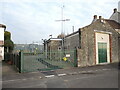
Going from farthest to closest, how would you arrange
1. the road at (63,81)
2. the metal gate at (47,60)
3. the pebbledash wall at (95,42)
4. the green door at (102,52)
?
1. the green door at (102,52)
2. the pebbledash wall at (95,42)
3. the metal gate at (47,60)
4. the road at (63,81)

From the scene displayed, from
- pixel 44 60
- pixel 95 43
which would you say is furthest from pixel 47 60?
pixel 95 43

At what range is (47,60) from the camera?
14.4 metres

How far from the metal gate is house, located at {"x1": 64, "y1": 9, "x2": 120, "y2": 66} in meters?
1.07

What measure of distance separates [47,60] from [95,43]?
23.0 feet

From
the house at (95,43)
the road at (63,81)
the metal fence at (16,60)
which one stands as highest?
the house at (95,43)

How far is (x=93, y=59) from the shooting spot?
16.7 meters

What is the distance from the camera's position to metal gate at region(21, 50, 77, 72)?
492 inches

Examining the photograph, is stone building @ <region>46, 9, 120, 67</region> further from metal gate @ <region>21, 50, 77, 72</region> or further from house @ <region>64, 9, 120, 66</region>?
metal gate @ <region>21, 50, 77, 72</region>

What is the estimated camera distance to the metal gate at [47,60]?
1249cm

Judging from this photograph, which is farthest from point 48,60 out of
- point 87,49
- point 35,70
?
point 87,49

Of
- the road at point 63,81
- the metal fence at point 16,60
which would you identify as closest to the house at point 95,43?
the road at point 63,81

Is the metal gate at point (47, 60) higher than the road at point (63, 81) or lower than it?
higher

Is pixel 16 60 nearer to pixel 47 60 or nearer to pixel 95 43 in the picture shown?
pixel 47 60

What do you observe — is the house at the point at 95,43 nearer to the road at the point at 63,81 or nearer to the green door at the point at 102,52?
the green door at the point at 102,52
